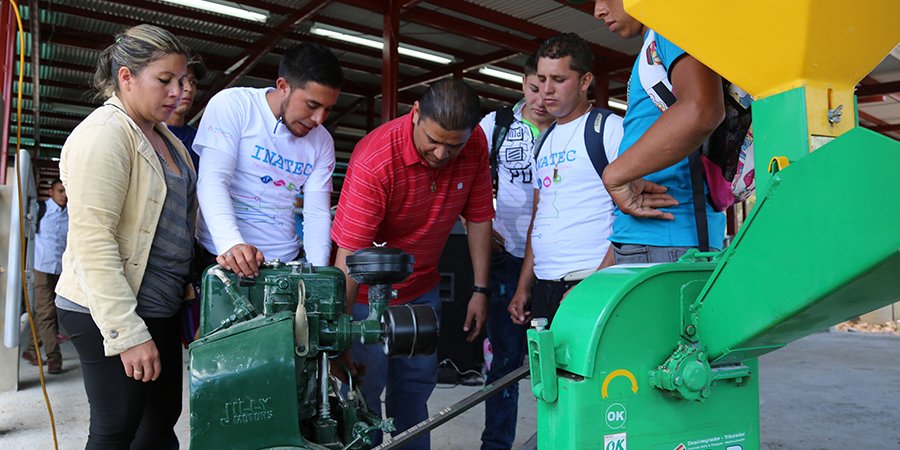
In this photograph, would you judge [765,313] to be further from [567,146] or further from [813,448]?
[813,448]

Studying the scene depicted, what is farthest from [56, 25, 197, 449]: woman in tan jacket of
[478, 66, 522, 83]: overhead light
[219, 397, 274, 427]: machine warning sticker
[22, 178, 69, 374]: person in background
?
[478, 66, 522, 83]: overhead light

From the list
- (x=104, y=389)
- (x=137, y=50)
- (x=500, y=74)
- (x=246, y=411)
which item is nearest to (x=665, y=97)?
(x=246, y=411)

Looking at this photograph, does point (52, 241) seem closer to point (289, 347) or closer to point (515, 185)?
point (515, 185)

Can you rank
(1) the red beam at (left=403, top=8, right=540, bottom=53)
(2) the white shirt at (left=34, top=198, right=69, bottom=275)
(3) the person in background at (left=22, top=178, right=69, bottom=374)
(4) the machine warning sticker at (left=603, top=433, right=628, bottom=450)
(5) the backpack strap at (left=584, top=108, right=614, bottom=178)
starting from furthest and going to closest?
1. (1) the red beam at (left=403, top=8, right=540, bottom=53)
2. (2) the white shirt at (left=34, top=198, right=69, bottom=275)
3. (3) the person in background at (left=22, top=178, right=69, bottom=374)
4. (5) the backpack strap at (left=584, top=108, right=614, bottom=178)
5. (4) the machine warning sticker at (left=603, top=433, right=628, bottom=450)

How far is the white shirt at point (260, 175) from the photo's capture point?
5.79 ft

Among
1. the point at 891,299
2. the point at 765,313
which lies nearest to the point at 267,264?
the point at 765,313

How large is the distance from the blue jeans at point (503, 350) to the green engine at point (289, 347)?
93cm

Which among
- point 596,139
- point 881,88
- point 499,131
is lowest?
point 596,139

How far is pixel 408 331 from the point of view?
4.47 ft

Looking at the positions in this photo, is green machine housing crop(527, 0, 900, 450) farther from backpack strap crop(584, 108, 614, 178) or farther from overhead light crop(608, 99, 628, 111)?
overhead light crop(608, 99, 628, 111)

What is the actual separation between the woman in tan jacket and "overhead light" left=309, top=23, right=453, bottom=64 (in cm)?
640

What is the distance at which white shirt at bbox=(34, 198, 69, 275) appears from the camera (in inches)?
199

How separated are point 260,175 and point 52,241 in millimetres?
4137

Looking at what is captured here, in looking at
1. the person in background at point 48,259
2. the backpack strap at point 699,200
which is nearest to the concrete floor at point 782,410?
the person in background at point 48,259
